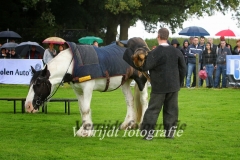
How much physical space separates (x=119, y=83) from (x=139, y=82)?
1.47ft

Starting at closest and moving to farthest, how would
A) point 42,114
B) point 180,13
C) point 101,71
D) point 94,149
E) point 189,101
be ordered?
point 94,149 → point 101,71 → point 42,114 → point 189,101 → point 180,13

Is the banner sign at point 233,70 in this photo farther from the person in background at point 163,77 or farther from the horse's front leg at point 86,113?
the person in background at point 163,77

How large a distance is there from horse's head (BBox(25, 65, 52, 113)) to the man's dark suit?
1.94 m

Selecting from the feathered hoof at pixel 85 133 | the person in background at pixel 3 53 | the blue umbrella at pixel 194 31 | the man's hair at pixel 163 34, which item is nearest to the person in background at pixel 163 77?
the man's hair at pixel 163 34

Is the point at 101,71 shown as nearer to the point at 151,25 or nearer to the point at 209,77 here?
the point at 209,77

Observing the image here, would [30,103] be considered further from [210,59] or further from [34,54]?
[34,54]

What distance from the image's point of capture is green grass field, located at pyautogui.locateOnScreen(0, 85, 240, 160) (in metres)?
10.4

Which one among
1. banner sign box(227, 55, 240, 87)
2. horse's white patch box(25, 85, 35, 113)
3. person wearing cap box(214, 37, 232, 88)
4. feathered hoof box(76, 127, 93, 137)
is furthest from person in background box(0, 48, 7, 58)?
feathered hoof box(76, 127, 93, 137)

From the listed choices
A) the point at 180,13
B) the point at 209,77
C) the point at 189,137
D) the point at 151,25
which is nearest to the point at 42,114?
the point at 189,137

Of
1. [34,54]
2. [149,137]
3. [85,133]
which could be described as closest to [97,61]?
[85,133]

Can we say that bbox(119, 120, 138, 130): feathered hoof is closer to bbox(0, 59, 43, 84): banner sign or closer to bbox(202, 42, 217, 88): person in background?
bbox(202, 42, 217, 88): person in background

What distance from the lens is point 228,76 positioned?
1006 inches

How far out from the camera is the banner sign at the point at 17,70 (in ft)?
86.9

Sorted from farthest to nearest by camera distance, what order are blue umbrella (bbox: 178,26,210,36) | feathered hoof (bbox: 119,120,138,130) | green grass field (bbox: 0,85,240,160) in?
blue umbrella (bbox: 178,26,210,36), feathered hoof (bbox: 119,120,138,130), green grass field (bbox: 0,85,240,160)
